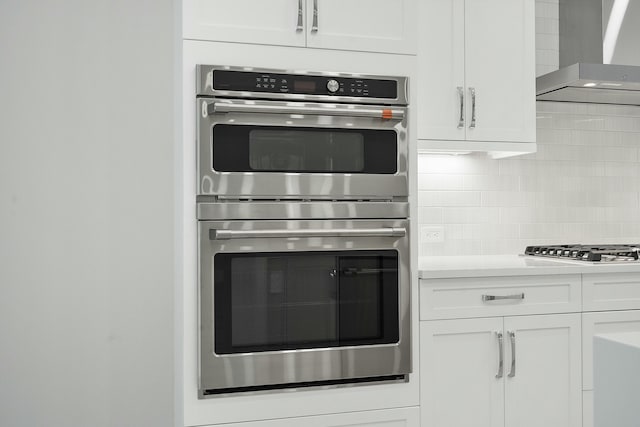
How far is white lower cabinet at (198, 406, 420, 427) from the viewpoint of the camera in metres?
2.27

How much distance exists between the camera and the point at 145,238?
2.77 metres

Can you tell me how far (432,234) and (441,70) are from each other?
2.56 ft

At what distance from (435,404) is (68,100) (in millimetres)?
1899

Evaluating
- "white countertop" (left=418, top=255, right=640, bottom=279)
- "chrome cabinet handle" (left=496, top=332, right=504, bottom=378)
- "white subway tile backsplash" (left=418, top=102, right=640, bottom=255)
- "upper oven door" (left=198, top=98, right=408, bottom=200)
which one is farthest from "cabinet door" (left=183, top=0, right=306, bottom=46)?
"chrome cabinet handle" (left=496, top=332, right=504, bottom=378)

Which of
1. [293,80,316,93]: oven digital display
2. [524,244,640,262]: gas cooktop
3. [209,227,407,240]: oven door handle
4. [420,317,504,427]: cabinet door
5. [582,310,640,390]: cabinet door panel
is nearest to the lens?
[209,227,407,240]: oven door handle

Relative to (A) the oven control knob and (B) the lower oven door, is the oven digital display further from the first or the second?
(B) the lower oven door

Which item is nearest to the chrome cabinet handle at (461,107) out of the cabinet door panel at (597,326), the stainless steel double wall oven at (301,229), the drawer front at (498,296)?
the stainless steel double wall oven at (301,229)

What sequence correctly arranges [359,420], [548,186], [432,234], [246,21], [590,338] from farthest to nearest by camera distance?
[548,186]
[432,234]
[590,338]
[359,420]
[246,21]

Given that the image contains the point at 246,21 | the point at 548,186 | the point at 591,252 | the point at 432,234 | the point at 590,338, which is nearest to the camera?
the point at 246,21

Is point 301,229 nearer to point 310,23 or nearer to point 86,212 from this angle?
point 310,23

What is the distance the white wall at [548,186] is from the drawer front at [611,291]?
64 centimetres

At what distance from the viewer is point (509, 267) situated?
2521mm

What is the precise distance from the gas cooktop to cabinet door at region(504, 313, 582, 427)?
0.28 metres

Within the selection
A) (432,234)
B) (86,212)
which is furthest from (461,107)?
(86,212)
